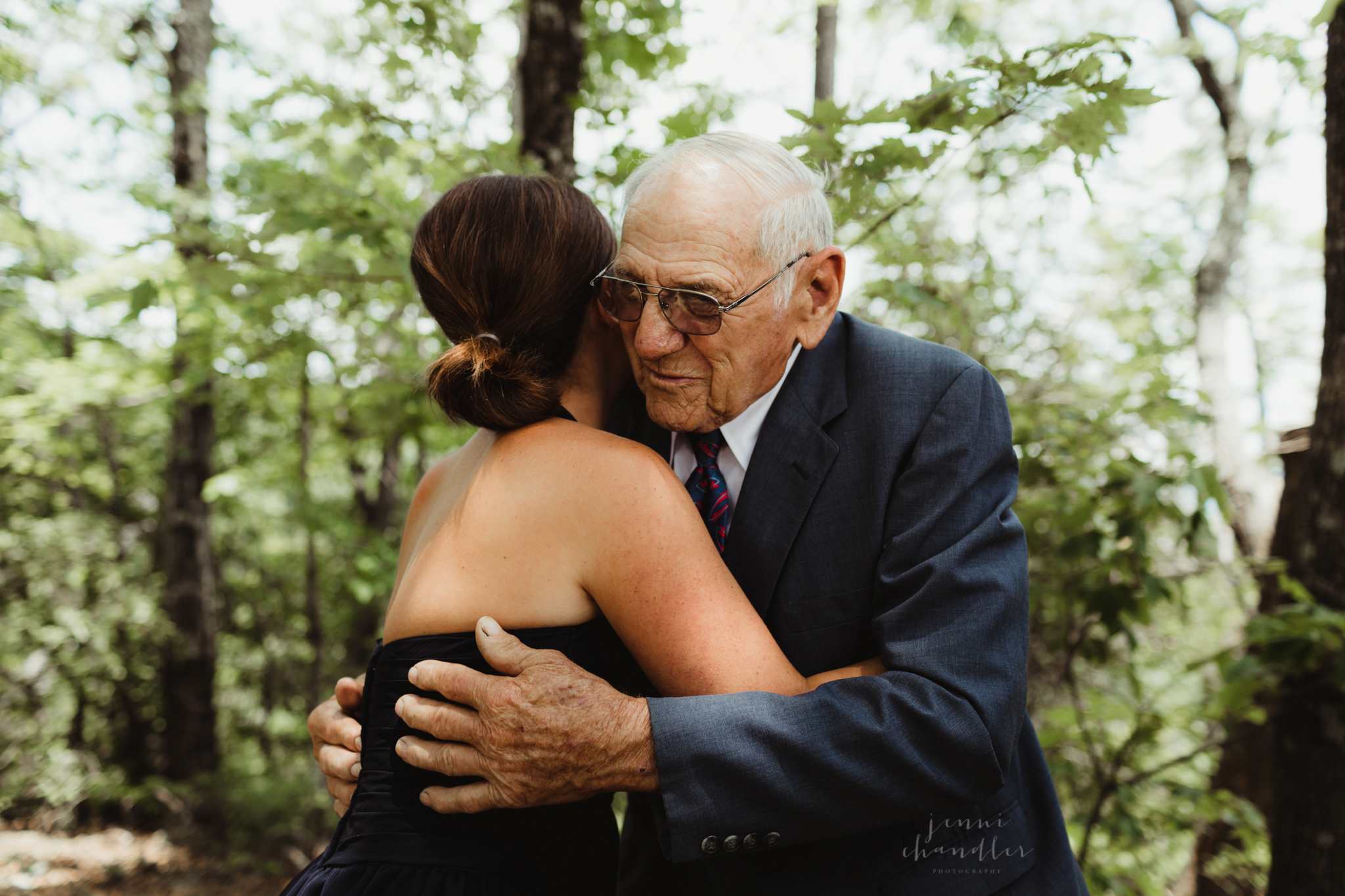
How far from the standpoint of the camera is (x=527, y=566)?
1.52 metres

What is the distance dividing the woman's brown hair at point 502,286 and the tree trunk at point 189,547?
7595 millimetres

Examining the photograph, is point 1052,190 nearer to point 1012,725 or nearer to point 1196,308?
point 1012,725

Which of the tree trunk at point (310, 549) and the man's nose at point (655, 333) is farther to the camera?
the tree trunk at point (310, 549)

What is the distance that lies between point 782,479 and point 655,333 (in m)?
0.47

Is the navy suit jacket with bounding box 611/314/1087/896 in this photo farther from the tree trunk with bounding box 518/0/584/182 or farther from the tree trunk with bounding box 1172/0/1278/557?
the tree trunk with bounding box 1172/0/1278/557

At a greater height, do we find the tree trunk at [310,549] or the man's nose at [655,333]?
the man's nose at [655,333]

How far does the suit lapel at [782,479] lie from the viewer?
1.69m

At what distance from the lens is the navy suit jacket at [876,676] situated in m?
1.36

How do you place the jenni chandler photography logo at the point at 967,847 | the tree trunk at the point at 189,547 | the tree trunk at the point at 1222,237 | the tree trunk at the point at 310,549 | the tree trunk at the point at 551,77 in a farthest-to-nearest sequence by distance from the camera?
the tree trunk at the point at 189,547 → the tree trunk at the point at 1222,237 → the tree trunk at the point at 310,549 → the tree trunk at the point at 551,77 → the jenni chandler photography logo at the point at 967,847

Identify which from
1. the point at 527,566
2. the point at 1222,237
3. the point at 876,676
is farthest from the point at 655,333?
the point at 1222,237

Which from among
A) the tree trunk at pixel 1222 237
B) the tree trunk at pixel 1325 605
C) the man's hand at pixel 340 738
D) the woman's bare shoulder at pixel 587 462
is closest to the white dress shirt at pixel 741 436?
the woman's bare shoulder at pixel 587 462

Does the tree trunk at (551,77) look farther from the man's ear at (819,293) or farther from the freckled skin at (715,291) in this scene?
the man's ear at (819,293)

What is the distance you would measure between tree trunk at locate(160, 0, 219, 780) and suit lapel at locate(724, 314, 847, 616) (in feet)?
26.3

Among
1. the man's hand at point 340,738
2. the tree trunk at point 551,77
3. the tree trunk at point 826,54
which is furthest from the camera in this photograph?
the tree trunk at point 826,54
